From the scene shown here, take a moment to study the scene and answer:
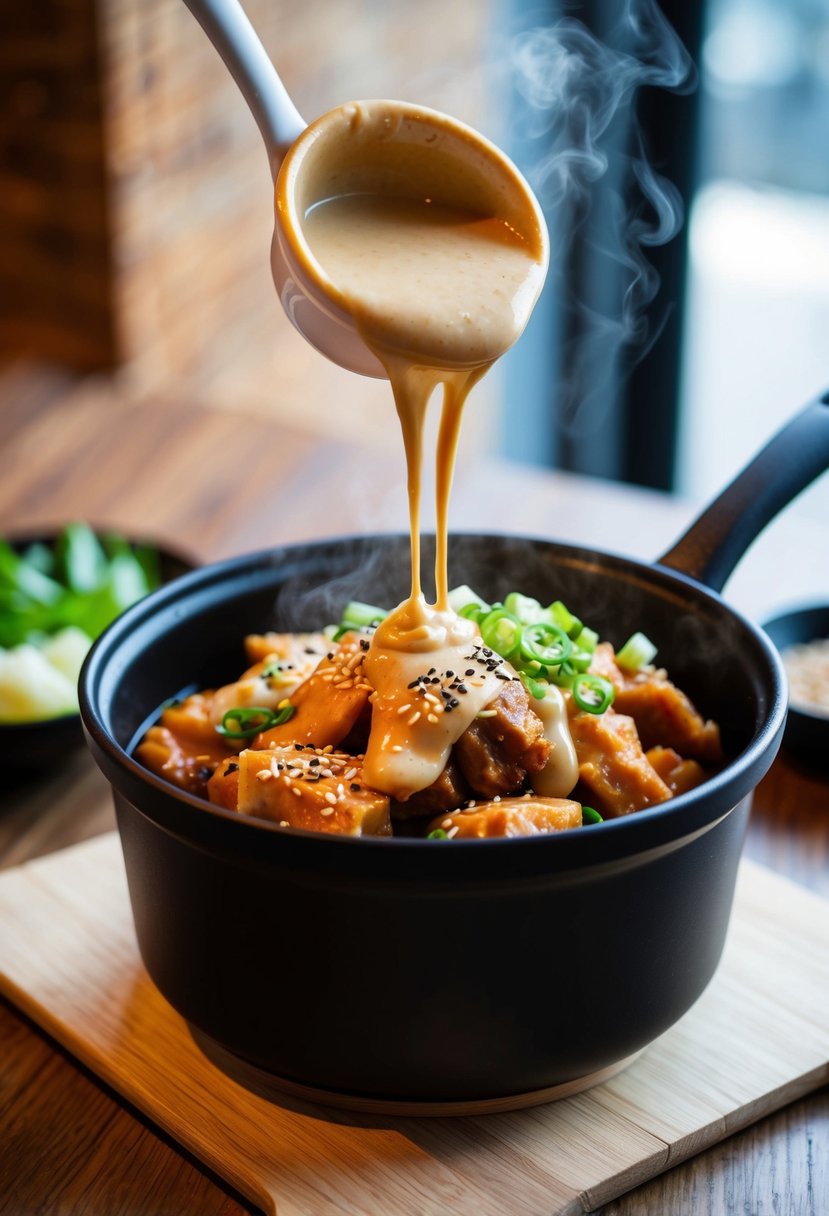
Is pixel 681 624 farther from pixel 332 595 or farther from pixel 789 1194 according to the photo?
pixel 789 1194

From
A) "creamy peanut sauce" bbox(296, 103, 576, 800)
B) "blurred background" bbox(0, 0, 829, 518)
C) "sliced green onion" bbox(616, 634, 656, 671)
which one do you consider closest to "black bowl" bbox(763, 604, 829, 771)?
"sliced green onion" bbox(616, 634, 656, 671)

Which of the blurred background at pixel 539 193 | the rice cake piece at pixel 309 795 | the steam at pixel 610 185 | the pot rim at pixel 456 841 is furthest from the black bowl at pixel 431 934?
the steam at pixel 610 185

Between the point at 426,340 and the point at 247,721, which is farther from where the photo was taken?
the point at 247,721

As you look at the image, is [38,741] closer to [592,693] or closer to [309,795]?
[309,795]

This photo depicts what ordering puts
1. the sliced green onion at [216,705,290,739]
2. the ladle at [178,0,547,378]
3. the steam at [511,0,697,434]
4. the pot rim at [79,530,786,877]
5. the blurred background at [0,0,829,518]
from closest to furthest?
the pot rim at [79,530,786,877] → the ladle at [178,0,547,378] → the sliced green onion at [216,705,290,739] → the blurred background at [0,0,829,518] → the steam at [511,0,697,434]

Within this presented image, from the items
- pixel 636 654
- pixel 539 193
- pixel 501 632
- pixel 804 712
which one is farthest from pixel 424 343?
pixel 539 193

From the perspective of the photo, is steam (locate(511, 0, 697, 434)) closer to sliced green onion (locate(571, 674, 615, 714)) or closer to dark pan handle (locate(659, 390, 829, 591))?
dark pan handle (locate(659, 390, 829, 591))
